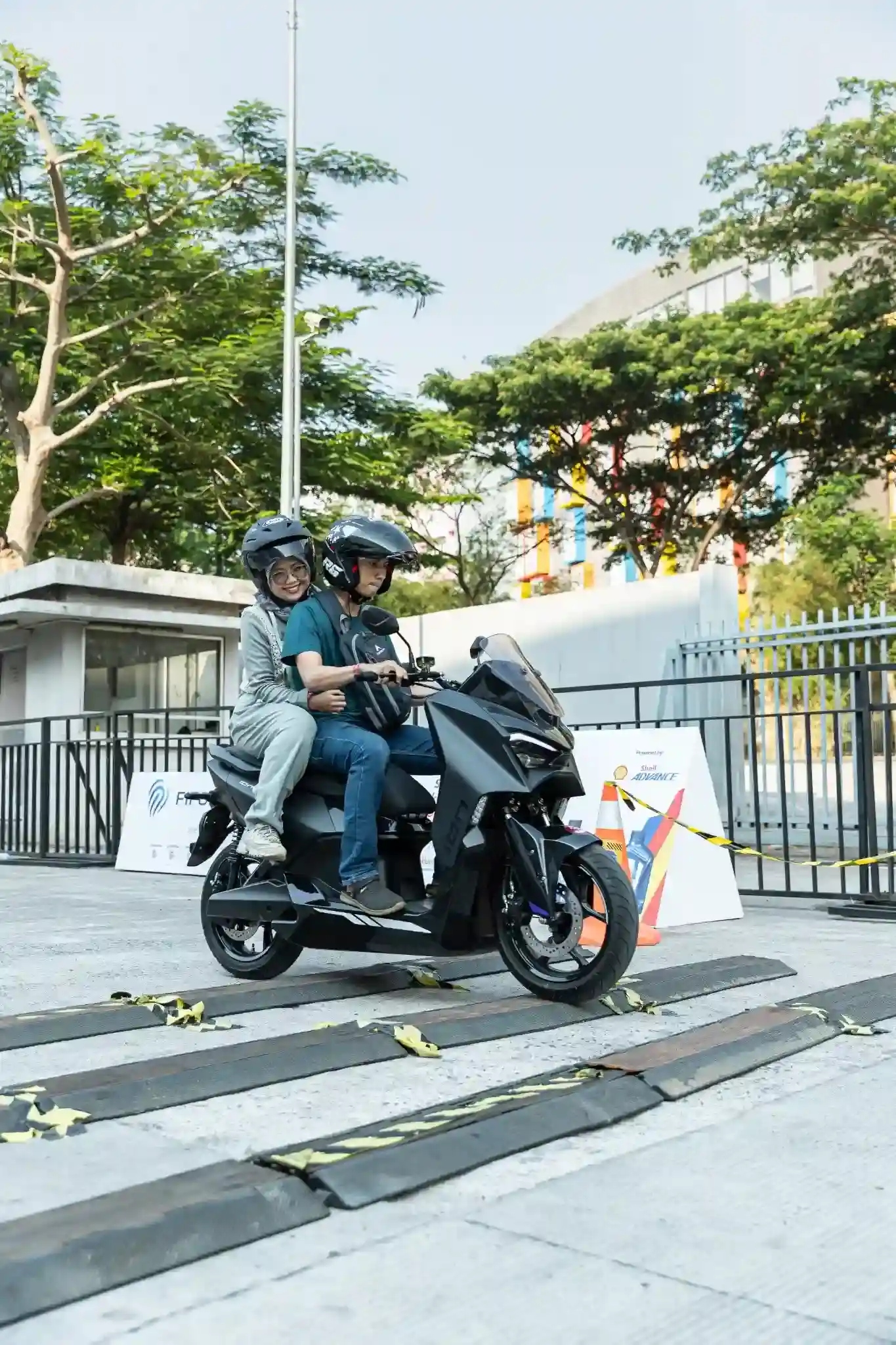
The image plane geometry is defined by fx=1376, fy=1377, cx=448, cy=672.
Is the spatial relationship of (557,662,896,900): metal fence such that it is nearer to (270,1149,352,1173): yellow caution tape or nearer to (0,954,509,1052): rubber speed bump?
(0,954,509,1052): rubber speed bump

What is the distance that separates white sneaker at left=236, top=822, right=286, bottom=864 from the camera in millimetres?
5047

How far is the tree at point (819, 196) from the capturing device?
22781mm

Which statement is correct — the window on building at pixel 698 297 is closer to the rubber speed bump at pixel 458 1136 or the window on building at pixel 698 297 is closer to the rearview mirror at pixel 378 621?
the rearview mirror at pixel 378 621

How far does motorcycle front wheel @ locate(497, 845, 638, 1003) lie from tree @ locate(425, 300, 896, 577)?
22.1 meters

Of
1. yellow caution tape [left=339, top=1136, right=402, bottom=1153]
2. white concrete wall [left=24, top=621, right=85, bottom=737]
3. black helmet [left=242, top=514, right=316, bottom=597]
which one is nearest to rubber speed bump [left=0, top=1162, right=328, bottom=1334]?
yellow caution tape [left=339, top=1136, right=402, bottom=1153]

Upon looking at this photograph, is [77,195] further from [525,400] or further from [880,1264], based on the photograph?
[880,1264]

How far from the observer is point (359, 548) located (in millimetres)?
5109

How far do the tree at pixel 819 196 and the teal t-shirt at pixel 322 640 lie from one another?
65.4 feet

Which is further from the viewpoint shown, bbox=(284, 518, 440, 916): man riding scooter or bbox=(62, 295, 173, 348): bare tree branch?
bbox=(62, 295, 173, 348): bare tree branch

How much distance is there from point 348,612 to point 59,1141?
2.55 metres

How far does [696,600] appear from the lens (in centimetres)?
1533

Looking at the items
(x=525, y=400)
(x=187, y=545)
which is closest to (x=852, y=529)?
(x=525, y=400)

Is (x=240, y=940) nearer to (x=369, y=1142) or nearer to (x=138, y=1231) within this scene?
(x=369, y=1142)

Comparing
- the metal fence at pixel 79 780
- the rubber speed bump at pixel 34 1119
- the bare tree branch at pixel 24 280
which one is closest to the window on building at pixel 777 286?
the bare tree branch at pixel 24 280
